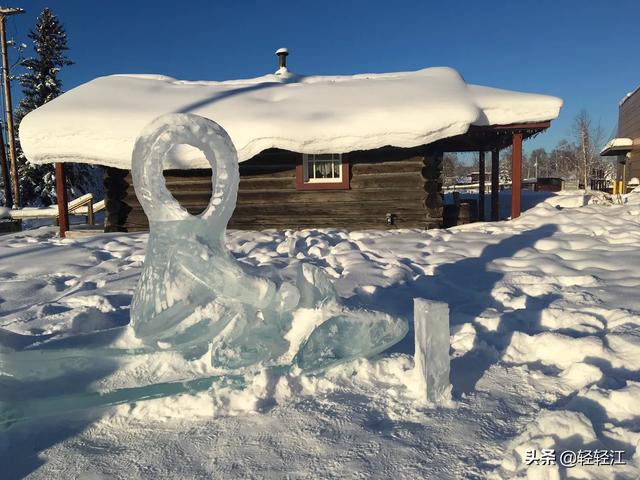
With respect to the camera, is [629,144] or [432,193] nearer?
[432,193]

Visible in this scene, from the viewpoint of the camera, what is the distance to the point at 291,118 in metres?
7.82

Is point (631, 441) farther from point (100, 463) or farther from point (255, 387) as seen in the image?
point (100, 463)

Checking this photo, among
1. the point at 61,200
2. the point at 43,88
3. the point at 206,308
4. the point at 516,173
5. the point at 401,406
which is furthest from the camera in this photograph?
the point at 43,88

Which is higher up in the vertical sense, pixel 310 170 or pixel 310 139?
pixel 310 139

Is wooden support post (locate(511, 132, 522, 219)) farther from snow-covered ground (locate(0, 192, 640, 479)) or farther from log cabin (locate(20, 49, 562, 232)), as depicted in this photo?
snow-covered ground (locate(0, 192, 640, 479))

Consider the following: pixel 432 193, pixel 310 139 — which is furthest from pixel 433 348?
pixel 432 193

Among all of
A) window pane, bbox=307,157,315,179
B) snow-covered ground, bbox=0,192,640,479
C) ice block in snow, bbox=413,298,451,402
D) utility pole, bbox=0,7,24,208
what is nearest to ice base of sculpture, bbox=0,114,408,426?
snow-covered ground, bbox=0,192,640,479

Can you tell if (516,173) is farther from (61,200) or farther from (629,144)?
(629,144)

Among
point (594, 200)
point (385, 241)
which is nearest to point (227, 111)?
point (385, 241)

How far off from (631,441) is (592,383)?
0.59m

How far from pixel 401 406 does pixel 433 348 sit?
0.34 metres

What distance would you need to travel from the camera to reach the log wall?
8.58 m

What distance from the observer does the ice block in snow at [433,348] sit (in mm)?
2326

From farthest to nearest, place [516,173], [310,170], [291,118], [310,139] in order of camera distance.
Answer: [310,170] < [516,173] < [291,118] < [310,139]
